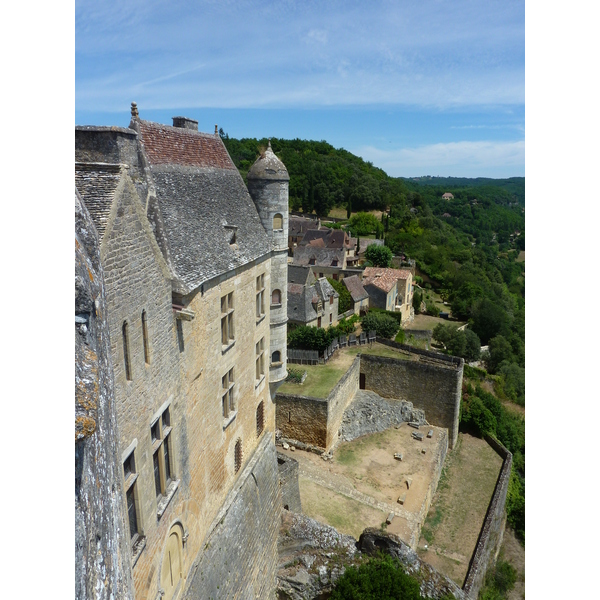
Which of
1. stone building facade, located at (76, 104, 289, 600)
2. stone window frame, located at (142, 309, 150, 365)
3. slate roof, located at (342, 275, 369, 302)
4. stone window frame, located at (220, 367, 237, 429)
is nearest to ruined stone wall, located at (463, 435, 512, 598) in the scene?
stone building facade, located at (76, 104, 289, 600)

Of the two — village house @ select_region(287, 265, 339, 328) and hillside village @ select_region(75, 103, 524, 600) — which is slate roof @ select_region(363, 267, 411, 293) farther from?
hillside village @ select_region(75, 103, 524, 600)


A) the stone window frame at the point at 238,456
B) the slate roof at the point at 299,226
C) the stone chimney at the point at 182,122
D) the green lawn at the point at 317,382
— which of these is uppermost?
the slate roof at the point at 299,226

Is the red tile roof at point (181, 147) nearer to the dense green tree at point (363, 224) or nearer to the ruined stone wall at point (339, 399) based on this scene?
the ruined stone wall at point (339, 399)

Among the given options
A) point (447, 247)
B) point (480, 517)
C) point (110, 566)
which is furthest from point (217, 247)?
point (447, 247)

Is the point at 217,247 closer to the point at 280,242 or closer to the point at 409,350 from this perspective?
the point at 280,242

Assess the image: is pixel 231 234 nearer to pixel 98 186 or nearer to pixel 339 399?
pixel 98 186

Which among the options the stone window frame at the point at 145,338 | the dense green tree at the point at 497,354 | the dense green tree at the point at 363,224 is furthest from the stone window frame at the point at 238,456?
the dense green tree at the point at 363,224
